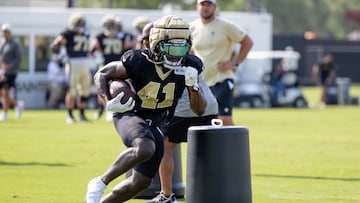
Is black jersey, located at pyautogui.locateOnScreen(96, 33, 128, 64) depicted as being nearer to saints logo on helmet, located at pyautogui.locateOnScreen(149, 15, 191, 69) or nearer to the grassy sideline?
the grassy sideline

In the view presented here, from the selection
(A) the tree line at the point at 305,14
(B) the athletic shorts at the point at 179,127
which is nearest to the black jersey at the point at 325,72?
(B) the athletic shorts at the point at 179,127

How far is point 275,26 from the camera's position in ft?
309

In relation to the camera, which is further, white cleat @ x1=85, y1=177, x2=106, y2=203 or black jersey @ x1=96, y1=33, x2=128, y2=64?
black jersey @ x1=96, y1=33, x2=128, y2=64

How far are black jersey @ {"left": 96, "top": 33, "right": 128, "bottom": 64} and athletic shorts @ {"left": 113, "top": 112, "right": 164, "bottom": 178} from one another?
14603 millimetres

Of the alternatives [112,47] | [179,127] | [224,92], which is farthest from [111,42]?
[179,127]

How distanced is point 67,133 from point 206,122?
981cm

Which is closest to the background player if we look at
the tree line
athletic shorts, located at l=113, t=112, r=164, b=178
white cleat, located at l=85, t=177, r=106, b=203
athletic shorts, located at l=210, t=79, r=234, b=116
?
athletic shorts, located at l=210, t=79, r=234, b=116

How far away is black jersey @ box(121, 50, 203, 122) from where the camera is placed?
30.0ft

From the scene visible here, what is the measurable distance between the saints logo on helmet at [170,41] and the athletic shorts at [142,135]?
1.78 feet

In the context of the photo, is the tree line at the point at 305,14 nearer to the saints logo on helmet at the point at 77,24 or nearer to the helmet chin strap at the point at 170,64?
the saints logo on helmet at the point at 77,24

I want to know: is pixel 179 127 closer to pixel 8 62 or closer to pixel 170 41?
pixel 170 41

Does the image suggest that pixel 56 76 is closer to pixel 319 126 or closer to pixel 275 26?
pixel 319 126

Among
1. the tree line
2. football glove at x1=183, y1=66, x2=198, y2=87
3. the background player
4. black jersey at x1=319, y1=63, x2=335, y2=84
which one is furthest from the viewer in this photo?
the tree line

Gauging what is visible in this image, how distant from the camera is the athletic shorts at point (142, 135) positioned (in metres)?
8.88
